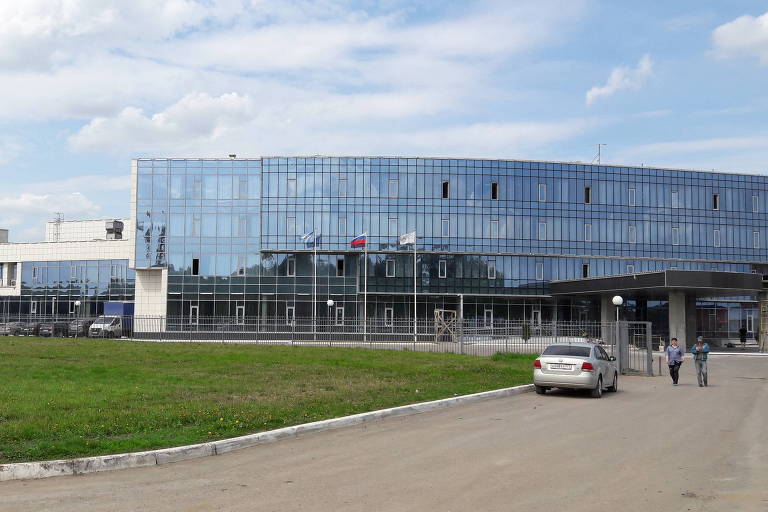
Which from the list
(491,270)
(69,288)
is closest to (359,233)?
(491,270)

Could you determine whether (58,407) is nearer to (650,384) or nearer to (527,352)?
(650,384)

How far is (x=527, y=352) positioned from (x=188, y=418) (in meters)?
26.5

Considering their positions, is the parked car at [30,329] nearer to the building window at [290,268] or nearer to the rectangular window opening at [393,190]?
the building window at [290,268]

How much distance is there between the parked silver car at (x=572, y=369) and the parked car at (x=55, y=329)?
44.7 metres

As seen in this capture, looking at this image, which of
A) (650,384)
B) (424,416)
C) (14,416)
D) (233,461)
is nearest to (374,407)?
(424,416)

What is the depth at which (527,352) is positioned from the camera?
122 ft

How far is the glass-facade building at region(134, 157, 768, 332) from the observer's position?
67125mm

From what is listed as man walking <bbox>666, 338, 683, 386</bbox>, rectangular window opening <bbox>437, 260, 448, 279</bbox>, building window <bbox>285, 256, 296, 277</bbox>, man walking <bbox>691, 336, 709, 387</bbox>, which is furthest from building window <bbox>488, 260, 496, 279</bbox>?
man walking <bbox>691, 336, 709, 387</bbox>

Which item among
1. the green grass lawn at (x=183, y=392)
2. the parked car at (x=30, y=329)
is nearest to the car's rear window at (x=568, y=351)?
the green grass lawn at (x=183, y=392)

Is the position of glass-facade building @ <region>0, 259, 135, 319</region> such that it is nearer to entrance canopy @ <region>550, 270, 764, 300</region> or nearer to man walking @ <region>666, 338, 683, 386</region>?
entrance canopy @ <region>550, 270, 764, 300</region>

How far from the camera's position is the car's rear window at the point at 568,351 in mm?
20938

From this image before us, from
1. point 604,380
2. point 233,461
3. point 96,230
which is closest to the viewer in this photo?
point 233,461

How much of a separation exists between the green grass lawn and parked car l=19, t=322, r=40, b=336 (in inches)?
1134

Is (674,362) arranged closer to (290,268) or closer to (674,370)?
(674,370)
